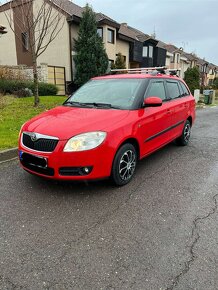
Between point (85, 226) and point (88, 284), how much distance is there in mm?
826

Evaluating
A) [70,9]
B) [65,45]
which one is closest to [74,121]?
[65,45]

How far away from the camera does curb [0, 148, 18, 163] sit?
4976 mm

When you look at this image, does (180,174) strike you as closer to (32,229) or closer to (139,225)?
(139,225)

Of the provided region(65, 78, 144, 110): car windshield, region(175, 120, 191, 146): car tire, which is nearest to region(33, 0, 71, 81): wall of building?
region(175, 120, 191, 146): car tire

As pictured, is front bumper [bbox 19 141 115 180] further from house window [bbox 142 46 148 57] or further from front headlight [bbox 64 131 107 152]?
house window [bbox 142 46 148 57]

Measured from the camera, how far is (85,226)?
2.89 metres

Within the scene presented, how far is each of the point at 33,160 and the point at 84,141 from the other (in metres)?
0.80

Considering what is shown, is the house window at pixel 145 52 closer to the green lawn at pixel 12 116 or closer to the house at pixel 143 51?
the house at pixel 143 51

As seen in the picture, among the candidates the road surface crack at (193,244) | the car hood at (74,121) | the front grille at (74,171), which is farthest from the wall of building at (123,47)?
the road surface crack at (193,244)

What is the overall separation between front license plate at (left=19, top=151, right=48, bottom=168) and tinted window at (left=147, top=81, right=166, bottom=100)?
2.17 m

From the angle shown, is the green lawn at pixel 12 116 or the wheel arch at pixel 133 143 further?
→ the green lawn at pixel 12 116

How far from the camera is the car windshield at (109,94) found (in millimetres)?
4164

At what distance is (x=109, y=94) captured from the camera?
444 centimetres

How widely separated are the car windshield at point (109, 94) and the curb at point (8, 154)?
1.57m
